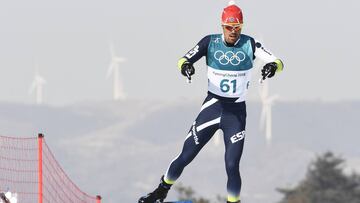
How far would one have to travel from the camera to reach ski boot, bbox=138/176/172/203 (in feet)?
57.3

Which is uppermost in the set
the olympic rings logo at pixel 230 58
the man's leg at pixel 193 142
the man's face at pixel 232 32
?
the man's face at pixel 232 32

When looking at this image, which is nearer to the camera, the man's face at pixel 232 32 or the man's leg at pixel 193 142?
the man's face at pixel 232 32

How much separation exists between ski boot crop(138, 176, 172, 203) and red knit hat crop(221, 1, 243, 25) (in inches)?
91.4

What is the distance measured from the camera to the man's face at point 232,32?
16.8 meters

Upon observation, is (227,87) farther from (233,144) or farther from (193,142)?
(193,142)

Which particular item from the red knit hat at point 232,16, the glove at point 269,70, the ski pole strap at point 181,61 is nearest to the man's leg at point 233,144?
the glove at point 269,70

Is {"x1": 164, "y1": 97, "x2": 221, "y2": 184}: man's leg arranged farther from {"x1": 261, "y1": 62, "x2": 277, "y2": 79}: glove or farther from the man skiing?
{"x1": 261, "y1": 62, "x2": 277, "y2": 79}: glove

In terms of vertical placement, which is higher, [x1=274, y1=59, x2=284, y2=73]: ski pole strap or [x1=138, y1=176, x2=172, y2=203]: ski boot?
[x1=274, y1=59, x2=284, y2=73]: ski pole strap

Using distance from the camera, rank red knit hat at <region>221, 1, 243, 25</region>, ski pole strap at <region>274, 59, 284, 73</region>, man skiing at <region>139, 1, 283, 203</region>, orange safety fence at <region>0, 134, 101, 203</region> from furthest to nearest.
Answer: ski pole strap at <region>274, 59, 284, 73</region> < man skiing at <region>139, 1, 283, 203</region> < red knit hat at <region>221, 1, 243, 25</region> < orange safety fence at <region>0, 134, 101, 203</region>

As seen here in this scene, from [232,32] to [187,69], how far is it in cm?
73

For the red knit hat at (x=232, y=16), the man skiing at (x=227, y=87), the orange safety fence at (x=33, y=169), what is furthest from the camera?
the man skiing at (x=227, y=87)

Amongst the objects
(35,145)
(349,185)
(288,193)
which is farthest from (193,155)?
(288,193)


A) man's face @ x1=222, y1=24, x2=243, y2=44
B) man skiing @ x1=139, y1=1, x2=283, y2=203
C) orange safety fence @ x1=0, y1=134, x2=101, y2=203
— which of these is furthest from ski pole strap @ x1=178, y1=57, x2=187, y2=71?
orange safety fence @ x1=0, y1=134, x2=101, y2=203

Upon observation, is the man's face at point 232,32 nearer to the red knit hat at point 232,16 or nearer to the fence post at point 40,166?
the red knit hat at point 232,16
